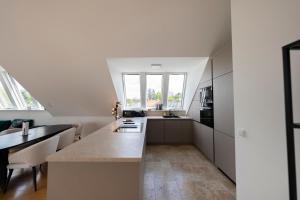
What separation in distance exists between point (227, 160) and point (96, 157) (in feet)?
7.55

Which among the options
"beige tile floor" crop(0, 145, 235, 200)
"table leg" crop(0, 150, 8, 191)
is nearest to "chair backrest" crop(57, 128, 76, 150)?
"beige tile floor" crop(0, 145, 235, 200)

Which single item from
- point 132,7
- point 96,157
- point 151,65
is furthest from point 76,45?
point 96,157

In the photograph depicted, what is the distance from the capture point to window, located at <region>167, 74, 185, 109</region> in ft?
18.1

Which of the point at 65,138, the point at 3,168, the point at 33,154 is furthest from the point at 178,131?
the point at 3,168

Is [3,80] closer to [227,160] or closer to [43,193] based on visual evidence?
[43,193]

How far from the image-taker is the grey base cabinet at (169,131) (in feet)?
16.3

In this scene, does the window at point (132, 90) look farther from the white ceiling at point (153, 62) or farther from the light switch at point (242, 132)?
the light switch at point (242, 132)

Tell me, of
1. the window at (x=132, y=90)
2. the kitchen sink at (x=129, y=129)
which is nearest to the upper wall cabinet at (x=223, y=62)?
the kitchen sink at (x=129, y=129)

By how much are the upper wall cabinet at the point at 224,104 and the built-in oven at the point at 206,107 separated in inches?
9.2

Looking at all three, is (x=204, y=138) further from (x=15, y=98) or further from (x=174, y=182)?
(x=15, y=98)

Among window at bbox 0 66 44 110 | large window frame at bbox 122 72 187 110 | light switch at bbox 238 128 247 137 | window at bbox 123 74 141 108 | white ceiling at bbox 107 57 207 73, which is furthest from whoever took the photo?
window at bbox 0 66 44 110

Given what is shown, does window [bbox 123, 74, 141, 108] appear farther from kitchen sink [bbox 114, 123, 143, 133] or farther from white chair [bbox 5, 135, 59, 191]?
white chair [bbox 5, 135, 59, 191]

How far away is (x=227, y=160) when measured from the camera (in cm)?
269

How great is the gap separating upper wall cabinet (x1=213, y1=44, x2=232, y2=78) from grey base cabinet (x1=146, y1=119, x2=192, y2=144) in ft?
7.23
